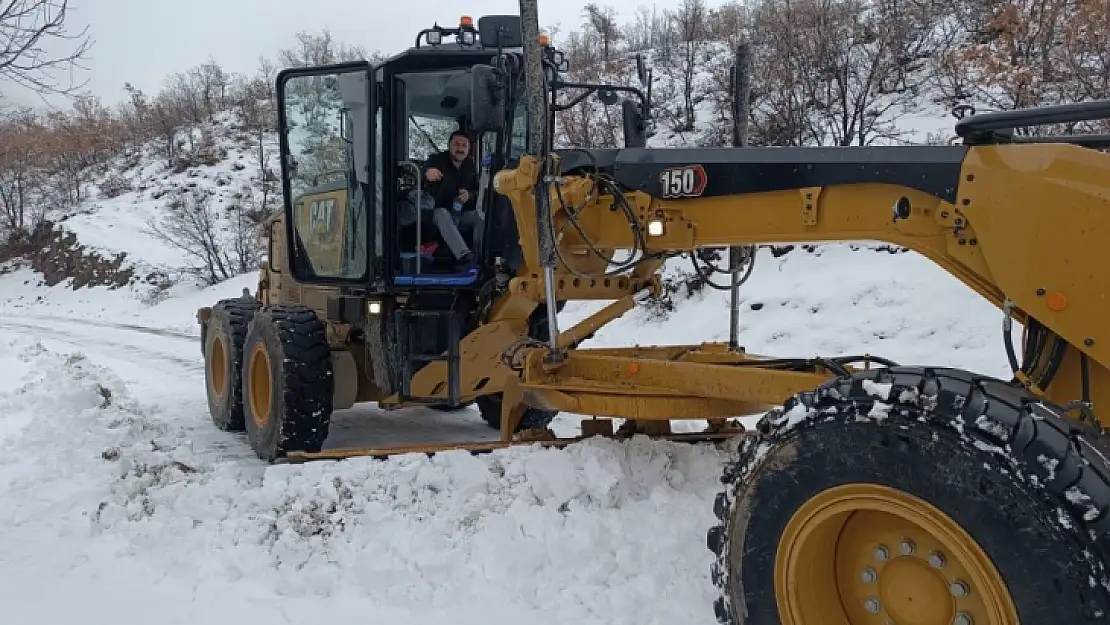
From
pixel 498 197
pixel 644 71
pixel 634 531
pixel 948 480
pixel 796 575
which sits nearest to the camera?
pixel 948 480

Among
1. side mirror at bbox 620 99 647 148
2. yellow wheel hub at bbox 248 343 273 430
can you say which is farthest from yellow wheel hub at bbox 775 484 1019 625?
yellow wheel hub at bbox 248 343 273 430

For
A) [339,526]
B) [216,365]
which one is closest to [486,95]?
[339,526]

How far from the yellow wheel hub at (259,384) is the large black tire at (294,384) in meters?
0.09

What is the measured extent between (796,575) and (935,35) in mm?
14217

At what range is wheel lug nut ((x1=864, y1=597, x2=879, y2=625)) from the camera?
100 inches

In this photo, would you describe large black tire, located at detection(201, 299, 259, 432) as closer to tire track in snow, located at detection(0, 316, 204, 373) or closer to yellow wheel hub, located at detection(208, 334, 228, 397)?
yellow wheel hub, located at detection(208, 334, 228, 397)

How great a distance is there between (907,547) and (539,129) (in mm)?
2716

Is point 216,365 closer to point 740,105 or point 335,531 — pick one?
point 335,531

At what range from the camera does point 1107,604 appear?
6.66ft

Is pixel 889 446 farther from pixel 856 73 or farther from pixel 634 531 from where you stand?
pixel 856 73

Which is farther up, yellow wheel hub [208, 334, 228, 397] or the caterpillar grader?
the caterpillar grader

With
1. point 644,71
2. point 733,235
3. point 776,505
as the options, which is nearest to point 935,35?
point 644,71

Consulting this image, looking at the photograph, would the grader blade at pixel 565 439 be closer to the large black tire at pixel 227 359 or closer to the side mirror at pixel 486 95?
the side mirror at pixel 486 95

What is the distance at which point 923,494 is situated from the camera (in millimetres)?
2330
